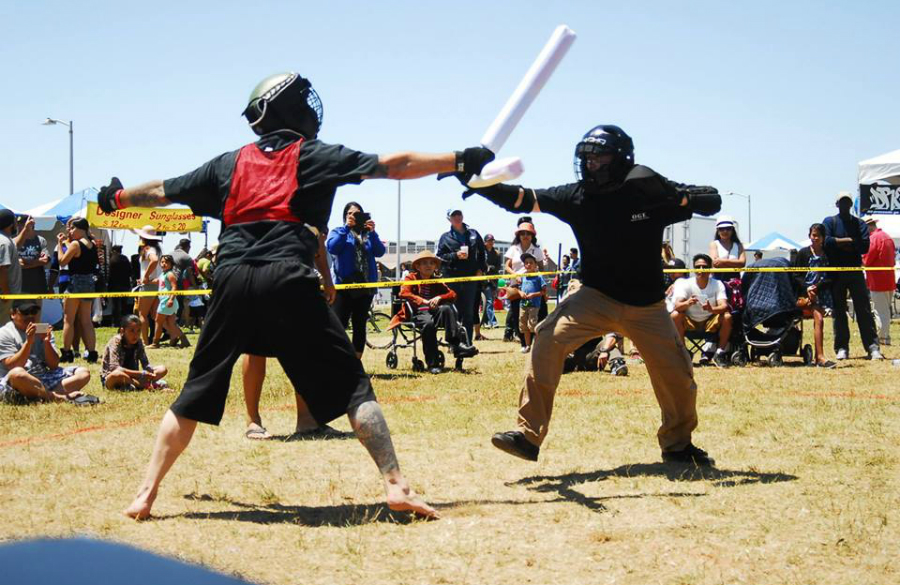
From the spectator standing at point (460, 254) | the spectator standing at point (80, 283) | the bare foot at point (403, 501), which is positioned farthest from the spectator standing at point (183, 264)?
the bare foot at point (403, 501)

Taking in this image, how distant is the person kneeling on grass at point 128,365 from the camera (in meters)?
10.5

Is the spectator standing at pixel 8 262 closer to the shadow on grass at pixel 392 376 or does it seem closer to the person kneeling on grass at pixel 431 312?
the shadow on grass at pixel 392 376

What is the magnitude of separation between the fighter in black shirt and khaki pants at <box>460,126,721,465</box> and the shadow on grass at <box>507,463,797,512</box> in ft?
0.71

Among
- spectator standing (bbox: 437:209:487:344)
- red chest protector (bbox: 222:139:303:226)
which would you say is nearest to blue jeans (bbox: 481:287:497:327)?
spectator standing (bbox: 437:209:487:344)

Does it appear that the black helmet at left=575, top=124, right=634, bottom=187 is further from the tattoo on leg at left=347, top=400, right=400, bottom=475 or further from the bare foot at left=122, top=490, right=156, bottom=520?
the bare foot at left=122, top=490, right=156, bottom=520

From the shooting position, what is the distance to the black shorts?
15.5ft

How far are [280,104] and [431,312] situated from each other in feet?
26.4

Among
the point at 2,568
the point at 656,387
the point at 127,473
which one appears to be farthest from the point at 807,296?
the point at 2,568

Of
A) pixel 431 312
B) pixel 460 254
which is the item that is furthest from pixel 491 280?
pixel 431 312

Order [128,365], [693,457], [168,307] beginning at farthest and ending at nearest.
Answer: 1. [168,307]
2. [128,365]
3. [693,457]

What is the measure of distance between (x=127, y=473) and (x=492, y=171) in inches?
125

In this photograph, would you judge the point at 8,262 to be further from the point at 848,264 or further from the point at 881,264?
the point at 881,264

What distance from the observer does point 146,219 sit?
2139 centimetres

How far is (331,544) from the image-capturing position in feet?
14.5
